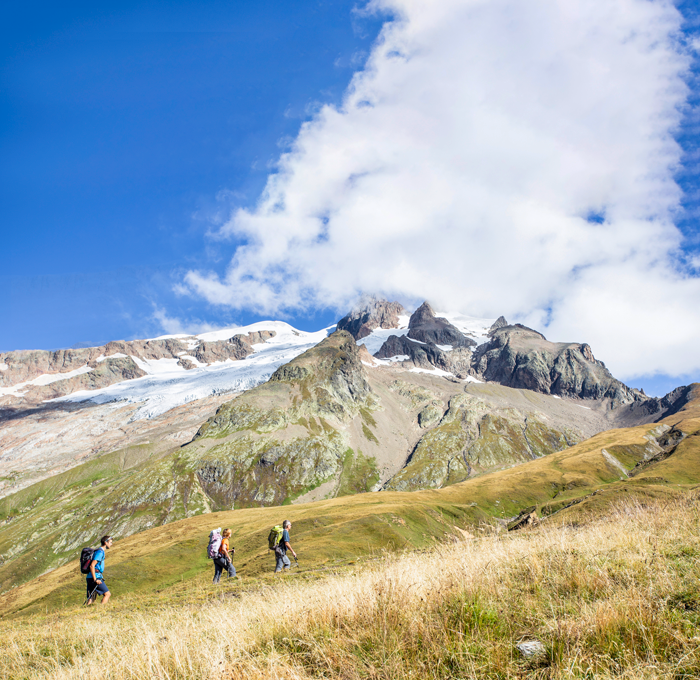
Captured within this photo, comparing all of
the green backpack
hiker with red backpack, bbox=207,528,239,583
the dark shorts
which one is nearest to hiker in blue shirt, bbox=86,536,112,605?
the dark shorts

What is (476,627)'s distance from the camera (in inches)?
180

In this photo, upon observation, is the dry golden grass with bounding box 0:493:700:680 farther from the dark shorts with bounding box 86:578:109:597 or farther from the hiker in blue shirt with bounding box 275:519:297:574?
the hiker in blue shirt with bounding box 275:519:297:574

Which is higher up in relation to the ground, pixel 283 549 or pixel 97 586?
pixel 97 586

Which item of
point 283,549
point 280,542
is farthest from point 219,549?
point 283,549

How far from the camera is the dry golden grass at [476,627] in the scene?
3.97 m

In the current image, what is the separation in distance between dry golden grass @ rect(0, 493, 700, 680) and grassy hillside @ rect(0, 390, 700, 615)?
3.72 ft

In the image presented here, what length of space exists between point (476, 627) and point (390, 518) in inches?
2495

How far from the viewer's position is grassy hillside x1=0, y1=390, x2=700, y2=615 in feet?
147

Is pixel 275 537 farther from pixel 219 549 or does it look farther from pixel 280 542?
pixel 219 549

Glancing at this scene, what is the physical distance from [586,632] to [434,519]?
76.8 metres

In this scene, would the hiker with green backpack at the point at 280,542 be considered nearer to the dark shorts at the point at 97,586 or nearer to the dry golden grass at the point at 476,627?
the dark shorts at the point at 97,586

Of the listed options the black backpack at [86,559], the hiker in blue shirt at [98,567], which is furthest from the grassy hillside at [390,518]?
the black backpack at [86,559]

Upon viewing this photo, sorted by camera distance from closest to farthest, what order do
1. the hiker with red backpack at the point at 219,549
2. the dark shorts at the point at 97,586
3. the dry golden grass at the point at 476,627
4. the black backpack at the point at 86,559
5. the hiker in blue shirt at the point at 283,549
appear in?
the dry golden grass at the point at 476,627
the black backpack at the point at 86,559
the dark shorts at the point at 97,586
the hiker with red backpack at the point at 219,549
the hiker in blue shirt at the point at 283,549

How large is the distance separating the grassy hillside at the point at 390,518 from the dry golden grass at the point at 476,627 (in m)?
1.13
